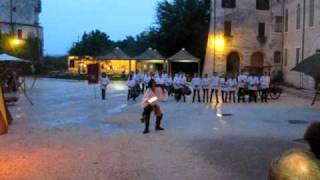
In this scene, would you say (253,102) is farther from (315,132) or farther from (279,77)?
(315,132)

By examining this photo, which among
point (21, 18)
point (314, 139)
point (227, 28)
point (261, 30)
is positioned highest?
point (21, 18)

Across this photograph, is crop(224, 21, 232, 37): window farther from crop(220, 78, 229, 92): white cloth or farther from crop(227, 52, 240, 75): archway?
crop(220, 78, 229, 92): white cloth

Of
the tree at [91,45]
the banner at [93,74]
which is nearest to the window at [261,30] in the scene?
the banner at [93,74]

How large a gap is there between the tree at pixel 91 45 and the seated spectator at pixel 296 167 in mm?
102593

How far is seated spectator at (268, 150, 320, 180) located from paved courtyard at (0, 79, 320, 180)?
8.32 meters

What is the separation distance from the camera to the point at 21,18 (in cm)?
9238

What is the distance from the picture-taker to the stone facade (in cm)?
8862

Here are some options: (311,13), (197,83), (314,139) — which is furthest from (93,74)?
(314,139)

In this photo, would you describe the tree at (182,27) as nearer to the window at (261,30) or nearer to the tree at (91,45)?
the window at (261,30)

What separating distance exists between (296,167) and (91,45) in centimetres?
11027

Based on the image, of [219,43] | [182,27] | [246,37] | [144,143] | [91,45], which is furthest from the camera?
[91,45]

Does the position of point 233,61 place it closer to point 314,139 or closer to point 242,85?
point 242,85

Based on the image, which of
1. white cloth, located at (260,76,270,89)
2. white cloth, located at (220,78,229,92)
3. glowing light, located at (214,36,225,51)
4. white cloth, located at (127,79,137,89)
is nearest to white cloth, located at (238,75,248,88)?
white cloth, located at (220,78,229,92)

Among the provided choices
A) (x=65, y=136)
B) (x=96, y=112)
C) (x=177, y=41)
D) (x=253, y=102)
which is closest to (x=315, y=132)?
(x=65, y=136)
